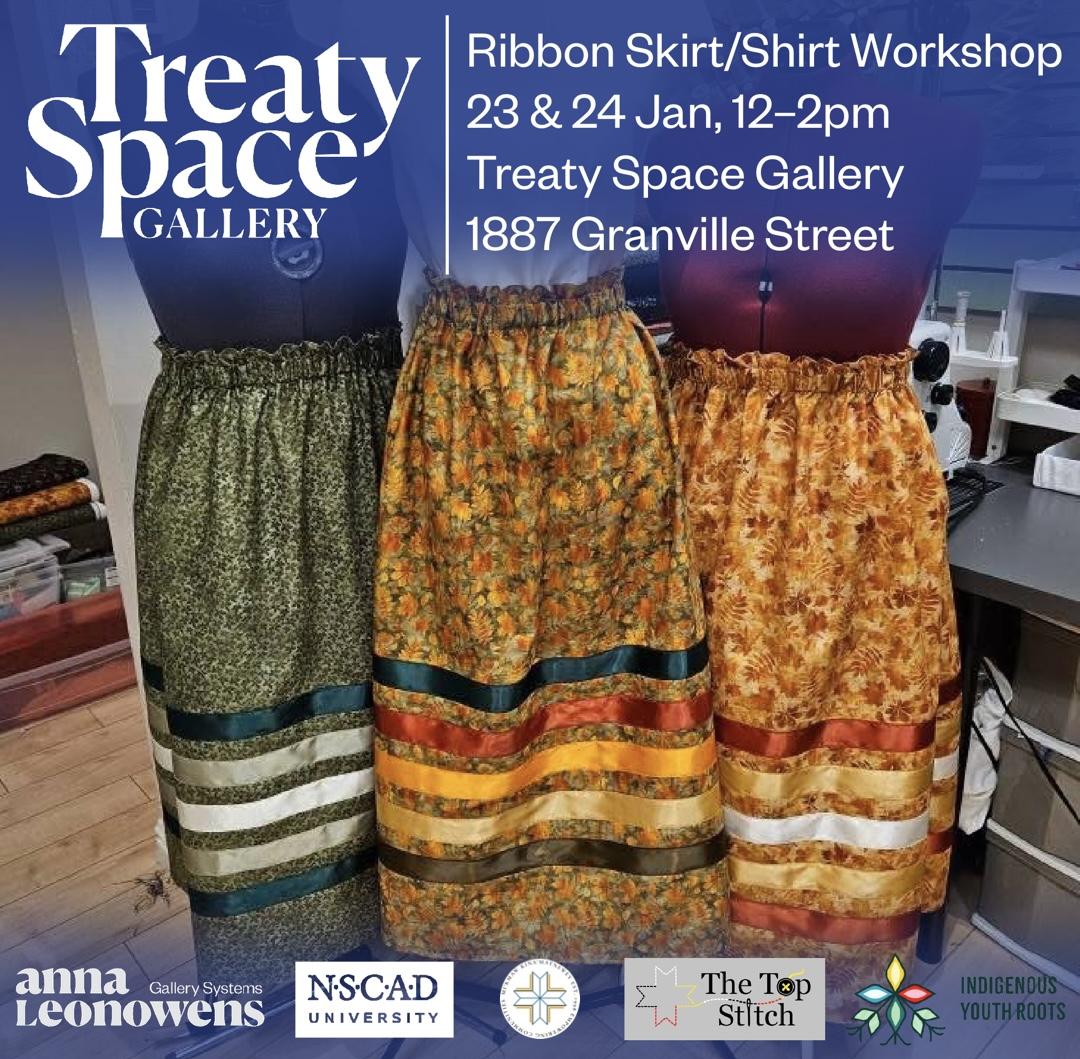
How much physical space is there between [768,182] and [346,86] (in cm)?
34

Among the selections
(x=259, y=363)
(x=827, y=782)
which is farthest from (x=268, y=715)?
(x=827, y=782)

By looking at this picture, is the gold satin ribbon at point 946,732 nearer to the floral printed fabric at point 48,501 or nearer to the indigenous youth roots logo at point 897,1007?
the indigenous youth roots logo at point 897,1007

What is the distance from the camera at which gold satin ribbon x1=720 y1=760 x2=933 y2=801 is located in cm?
96

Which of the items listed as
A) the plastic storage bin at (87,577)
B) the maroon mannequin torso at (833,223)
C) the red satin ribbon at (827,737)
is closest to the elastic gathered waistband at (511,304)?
the maroon mannequin torso at (833,223)

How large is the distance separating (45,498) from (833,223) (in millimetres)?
1631

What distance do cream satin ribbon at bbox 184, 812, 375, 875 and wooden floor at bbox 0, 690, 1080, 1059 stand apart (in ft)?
0.64

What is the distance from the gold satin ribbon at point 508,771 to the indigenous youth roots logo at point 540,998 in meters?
0.20

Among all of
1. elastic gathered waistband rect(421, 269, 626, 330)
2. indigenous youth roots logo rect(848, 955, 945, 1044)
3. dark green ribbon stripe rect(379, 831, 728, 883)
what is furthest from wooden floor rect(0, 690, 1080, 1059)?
elastic gathered waistband rect(421, 269, 626, 330)

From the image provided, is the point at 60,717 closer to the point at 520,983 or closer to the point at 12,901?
the point at 12,901

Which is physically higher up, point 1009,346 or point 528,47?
point 528,47

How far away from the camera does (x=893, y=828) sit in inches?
38.0

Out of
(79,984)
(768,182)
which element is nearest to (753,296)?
(768,182)

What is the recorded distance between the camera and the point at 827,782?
98 cm

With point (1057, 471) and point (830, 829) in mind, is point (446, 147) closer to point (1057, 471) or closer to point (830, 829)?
point (830, 829)
